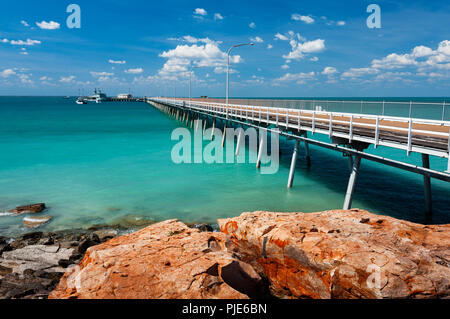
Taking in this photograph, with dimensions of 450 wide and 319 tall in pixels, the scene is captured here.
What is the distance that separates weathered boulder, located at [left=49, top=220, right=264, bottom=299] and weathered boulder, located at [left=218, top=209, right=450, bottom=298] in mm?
1171

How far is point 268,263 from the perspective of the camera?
24.7ft

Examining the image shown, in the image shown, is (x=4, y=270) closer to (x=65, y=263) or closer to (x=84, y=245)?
(x=65, y=263)

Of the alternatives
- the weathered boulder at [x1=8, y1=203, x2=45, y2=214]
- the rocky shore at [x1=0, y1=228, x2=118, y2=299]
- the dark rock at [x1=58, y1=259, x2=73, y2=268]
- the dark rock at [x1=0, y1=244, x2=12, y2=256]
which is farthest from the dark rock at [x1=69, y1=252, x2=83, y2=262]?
the weathered boulder at [x1=8, y1=203, x2=45, y2=214]

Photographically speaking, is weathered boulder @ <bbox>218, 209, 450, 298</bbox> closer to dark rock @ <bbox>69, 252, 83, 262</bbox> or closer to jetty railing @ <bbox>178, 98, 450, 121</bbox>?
dark rock @ <bbox>69, 252, 83, 262</bbox>

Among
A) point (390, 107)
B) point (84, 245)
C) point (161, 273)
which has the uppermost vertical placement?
point (390, 107)

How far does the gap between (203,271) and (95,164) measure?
22928mm

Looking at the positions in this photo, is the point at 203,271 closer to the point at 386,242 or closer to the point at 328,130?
the point at 386,242

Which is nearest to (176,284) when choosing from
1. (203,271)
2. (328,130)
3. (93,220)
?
(203,271)

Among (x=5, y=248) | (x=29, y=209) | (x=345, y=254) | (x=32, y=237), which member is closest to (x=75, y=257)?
(x=5, y=248)

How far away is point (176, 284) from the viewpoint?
5.29 meters

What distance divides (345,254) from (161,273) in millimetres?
3592

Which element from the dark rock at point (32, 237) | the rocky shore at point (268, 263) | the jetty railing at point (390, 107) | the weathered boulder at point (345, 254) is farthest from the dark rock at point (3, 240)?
the jetty railing at point (390, 107)

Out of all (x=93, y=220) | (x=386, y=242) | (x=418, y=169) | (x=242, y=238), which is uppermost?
(x=418, y=169)

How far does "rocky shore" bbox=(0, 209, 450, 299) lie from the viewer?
546cm
